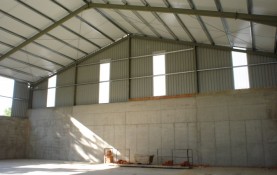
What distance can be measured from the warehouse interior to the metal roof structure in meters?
0.10

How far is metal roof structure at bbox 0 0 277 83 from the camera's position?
60.1 ft

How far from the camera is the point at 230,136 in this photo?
24.2 meters

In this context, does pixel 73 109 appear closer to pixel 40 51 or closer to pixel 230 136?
pixel 40 51

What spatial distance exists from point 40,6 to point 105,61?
34.1 ft

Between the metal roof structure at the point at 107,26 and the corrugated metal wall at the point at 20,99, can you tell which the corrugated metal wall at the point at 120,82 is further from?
the corrugated metal wall at the point at 20,99

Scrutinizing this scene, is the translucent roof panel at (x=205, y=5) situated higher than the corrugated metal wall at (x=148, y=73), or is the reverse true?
the translucent roof panel at (x=205, y=5)

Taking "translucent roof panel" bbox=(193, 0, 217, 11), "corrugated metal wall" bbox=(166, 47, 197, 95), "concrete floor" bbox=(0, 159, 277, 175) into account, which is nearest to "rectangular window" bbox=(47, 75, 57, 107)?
"concrete floor" bbox=(0, 159, 277, 175)

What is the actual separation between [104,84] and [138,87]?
4.30 metres

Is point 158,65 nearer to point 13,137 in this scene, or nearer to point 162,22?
point 162,22

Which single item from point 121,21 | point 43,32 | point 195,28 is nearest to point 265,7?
point 195,28

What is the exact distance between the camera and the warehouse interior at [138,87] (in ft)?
73.2

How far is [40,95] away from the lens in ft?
115

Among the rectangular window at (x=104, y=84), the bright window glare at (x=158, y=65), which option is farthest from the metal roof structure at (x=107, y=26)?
the rectangular window at (x=104, y=84)

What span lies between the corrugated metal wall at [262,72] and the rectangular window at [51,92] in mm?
22404
